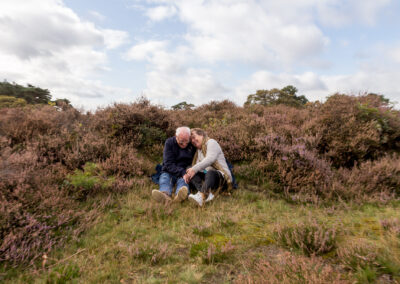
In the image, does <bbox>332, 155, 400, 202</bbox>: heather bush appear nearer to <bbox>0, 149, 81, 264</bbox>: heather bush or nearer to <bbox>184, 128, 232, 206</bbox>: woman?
→ <bbox>184, 128, 232, 206</bbox>: woman

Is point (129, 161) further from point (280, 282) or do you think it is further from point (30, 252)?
point (280, 282)

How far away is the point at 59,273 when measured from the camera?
225 cm

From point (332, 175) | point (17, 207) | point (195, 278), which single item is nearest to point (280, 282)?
point (195, 278)

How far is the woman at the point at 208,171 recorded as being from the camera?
15.4 ft

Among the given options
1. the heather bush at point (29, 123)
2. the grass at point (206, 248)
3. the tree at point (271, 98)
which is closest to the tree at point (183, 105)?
the tree at point (271, 98)

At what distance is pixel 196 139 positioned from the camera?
17.9 ft

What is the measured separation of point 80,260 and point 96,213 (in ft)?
4.09

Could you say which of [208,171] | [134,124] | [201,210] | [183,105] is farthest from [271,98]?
[201,210]

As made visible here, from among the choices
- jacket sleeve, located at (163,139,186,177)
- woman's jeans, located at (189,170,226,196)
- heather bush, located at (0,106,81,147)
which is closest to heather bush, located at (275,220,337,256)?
woman's jeans, located at (189,170,226,196)

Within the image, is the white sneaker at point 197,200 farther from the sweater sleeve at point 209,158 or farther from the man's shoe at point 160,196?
the sweater sleeve at point 209,158

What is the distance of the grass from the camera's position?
2.06 m

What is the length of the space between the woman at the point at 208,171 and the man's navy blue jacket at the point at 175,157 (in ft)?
1.33

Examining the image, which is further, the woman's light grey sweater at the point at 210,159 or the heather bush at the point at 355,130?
the heather bush at the point at 355,130

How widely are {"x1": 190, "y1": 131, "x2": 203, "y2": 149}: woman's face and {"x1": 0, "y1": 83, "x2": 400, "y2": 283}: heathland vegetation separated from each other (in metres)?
1.37
